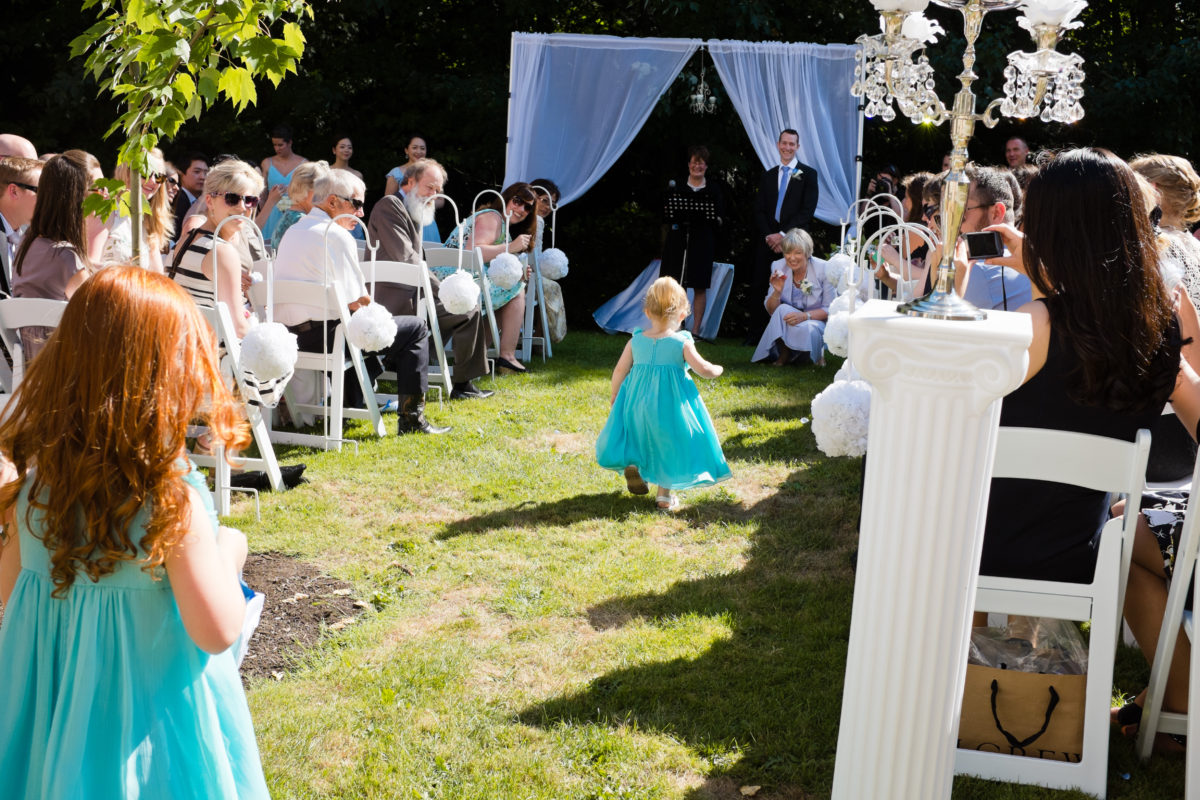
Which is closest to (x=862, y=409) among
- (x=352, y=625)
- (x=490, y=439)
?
(x=352, y=625)

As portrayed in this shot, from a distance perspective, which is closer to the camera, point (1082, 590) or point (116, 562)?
point (116, 562)

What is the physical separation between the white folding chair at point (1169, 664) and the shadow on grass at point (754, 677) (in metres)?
0.86

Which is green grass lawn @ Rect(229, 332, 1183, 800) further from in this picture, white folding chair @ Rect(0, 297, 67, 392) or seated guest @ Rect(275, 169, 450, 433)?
white folding chair @ Rect(0, 297, 67, 392)

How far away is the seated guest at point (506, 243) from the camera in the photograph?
333 inches

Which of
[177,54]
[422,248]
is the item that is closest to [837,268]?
[422,248]

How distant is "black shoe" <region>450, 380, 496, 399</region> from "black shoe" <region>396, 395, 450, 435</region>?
0.98 m

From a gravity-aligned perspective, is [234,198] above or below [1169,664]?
above

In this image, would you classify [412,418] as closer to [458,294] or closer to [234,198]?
[458,294]

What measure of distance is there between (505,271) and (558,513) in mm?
3216

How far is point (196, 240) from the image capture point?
5492mm

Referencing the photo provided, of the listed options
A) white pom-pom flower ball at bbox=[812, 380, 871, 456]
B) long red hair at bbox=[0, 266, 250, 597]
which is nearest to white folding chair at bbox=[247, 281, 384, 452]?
white pom-pom flower ball at bbox=[812, 380, 871, 456]

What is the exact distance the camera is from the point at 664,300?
203 inches

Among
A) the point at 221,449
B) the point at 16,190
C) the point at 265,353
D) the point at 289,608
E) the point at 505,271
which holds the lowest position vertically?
the point at 289,608

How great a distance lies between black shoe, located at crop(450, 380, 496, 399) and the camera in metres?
7.72
